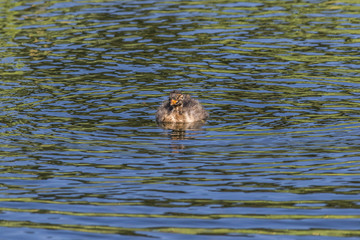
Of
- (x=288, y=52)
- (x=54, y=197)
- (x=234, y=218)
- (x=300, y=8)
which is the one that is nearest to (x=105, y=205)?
(x=54, y=197)

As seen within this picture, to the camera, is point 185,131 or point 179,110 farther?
point 179,110

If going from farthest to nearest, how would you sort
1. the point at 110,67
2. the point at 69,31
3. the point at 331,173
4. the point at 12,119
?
the point at 69,31, the point at 110,67, the point at 12,119, the point at 331,173

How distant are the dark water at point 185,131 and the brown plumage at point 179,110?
1.03ft

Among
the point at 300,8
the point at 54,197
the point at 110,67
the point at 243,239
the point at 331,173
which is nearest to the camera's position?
the point at 243,239

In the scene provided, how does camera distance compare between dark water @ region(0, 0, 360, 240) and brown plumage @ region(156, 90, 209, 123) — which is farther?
brown plumage @ region(156, 90, 209, 123)

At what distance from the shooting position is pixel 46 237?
36.3ft

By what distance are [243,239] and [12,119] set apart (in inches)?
342

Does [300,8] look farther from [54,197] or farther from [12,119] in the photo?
[54,197]

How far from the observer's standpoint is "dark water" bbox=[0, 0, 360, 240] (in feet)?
38.5

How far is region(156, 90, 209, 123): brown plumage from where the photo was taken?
709 inches

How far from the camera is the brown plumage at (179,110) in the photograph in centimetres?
1802

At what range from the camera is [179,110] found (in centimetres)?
1822

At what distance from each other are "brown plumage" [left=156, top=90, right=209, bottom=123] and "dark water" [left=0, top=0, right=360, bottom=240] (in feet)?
1.03

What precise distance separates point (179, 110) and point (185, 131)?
2.79 ft
